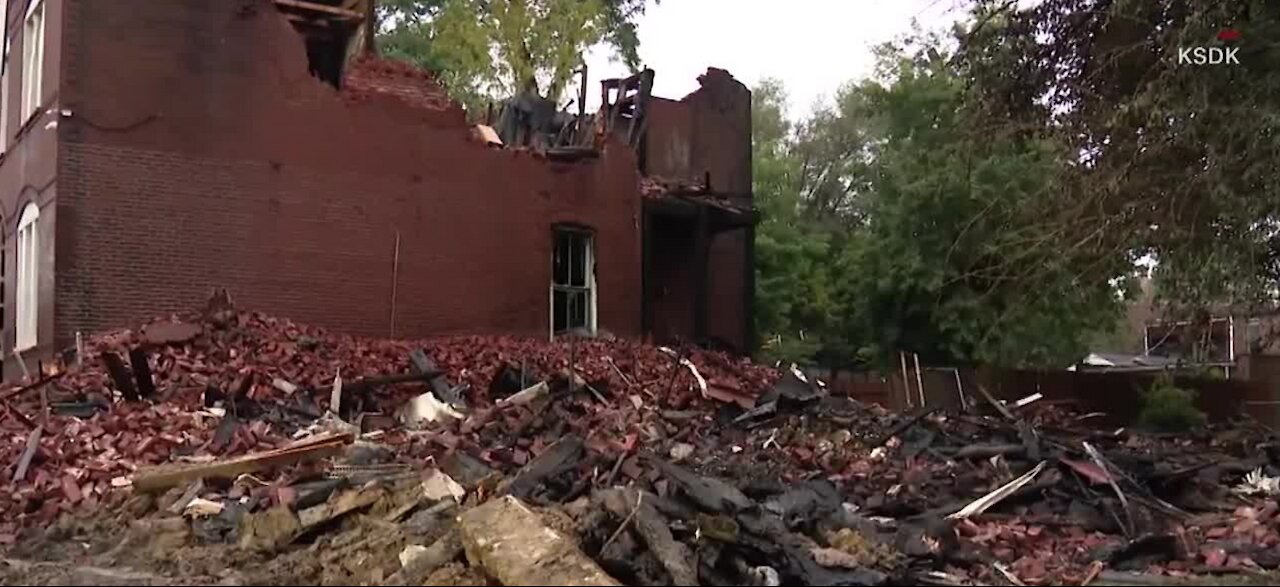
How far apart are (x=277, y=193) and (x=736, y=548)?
1182 centimetres

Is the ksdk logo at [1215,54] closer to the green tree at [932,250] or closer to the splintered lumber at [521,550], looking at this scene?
the green tree at [932,250]

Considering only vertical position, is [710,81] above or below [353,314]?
above

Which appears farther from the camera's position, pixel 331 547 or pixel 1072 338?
pixel 1072 338

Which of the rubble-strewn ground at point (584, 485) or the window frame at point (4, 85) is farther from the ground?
the window frame at point (4, 85)

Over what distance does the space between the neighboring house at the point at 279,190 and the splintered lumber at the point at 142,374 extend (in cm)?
307

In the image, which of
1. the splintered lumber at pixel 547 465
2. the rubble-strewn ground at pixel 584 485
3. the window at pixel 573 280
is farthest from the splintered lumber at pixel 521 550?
the window at pixel 573 280

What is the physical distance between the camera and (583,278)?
20.2 meters

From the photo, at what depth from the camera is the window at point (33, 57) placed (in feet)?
56.7

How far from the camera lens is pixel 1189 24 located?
452 inches

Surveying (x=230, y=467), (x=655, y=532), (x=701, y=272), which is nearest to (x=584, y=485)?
(x=655, y=532)

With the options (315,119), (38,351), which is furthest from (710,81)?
(38,351)

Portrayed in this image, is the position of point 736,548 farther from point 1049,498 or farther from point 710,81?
point 710,81

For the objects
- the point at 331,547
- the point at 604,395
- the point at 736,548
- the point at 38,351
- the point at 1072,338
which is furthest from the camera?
the point at 1072,338

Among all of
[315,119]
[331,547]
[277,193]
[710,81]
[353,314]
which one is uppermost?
A: [710,81]
